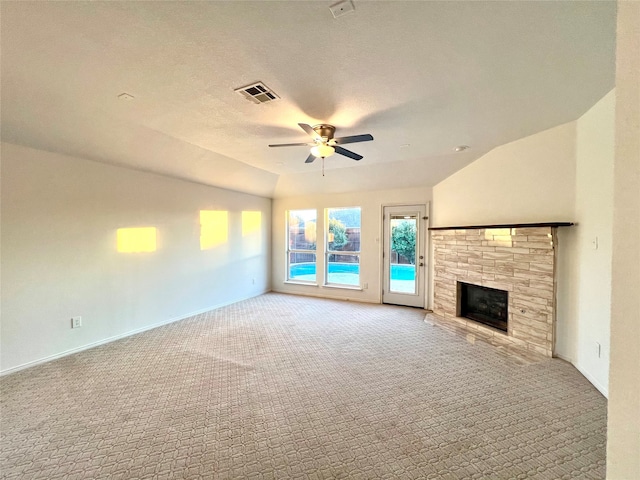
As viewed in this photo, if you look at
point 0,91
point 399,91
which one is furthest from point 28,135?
point 399,91

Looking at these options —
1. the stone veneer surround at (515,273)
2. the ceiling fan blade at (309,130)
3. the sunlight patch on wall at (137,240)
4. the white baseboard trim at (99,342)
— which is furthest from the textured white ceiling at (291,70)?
the white baseboard trim at (99,342)

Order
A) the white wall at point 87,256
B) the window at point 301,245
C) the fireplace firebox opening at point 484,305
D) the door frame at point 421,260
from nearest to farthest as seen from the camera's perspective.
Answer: the white wall at point 87,256
the fireplace firebox opening at point 484,305
the door frame at point 421,260
the window at point 301,245

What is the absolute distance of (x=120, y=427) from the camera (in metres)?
2.12

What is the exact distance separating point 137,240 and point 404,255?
193 inches

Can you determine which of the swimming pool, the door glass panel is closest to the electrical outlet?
the door glass panel

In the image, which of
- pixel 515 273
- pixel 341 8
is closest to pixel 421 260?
pixel 515 273

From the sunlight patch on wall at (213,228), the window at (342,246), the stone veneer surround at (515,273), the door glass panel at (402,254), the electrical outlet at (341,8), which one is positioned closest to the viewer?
the electrical outlet at (341,8)

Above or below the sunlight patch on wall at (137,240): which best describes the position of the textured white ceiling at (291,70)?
above

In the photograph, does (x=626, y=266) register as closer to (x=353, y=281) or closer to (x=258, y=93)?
(x=258, y=93)

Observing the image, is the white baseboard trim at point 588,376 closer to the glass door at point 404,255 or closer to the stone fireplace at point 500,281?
the stone fireplace at point 500,281

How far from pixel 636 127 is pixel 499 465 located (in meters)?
2.15

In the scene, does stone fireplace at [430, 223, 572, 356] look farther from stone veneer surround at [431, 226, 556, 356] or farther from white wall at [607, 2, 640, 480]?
white wall at [607, 2, 640, 480]

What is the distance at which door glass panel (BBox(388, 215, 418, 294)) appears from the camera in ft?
18.6

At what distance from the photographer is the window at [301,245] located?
6.80 metres
